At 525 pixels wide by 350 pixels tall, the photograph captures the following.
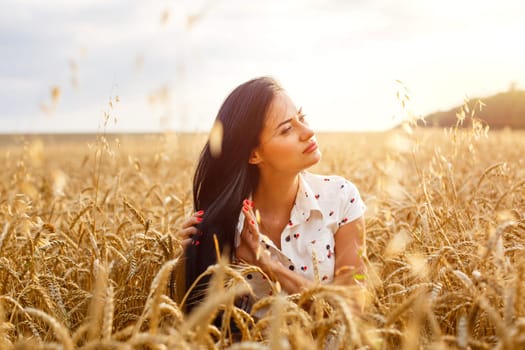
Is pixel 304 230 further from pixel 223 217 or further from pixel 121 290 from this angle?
pixel 121 290

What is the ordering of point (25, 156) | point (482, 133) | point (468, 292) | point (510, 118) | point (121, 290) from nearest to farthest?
point (468, 292)
point (121, 290)
point (482, 133)
point (25, 156)
point (510, 118)

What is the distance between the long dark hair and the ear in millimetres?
22

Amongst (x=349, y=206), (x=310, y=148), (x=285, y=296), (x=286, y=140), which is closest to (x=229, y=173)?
(x=286, y=140)

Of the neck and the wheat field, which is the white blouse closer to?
the neck

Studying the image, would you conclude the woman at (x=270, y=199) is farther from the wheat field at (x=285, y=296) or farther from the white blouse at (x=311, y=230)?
the wheat field at (x=285, y=296)

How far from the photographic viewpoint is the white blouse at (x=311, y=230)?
2629 mm

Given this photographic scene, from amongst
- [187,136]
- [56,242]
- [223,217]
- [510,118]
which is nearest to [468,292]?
[223,217]

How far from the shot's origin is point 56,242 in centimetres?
254

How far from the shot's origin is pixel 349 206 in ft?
8.86

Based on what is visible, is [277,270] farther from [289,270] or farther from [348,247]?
[348,247]

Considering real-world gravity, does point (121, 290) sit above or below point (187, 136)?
below

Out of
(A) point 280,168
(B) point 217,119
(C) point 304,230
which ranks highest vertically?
(B) point 217,119

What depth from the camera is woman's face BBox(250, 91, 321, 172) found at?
99.3 inches

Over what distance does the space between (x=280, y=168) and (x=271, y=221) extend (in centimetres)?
36
